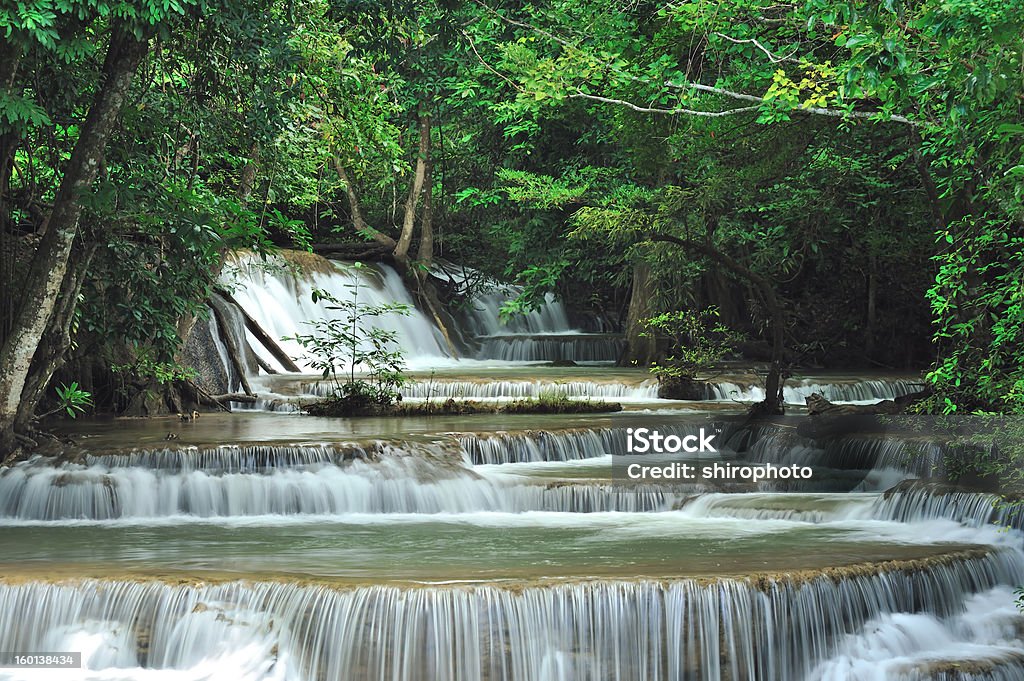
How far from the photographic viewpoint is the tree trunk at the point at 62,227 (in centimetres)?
1032

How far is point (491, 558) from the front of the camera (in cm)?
873

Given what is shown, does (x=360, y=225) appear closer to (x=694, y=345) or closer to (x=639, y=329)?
(x=639, y=329)

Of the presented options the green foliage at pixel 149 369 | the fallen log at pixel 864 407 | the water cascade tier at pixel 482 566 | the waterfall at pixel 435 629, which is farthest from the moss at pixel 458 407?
the waterfall at pixel 435 629

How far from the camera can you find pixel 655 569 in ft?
26.7

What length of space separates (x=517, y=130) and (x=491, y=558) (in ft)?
45.3

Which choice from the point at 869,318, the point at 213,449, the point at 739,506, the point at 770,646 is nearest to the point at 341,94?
the point at 213,449

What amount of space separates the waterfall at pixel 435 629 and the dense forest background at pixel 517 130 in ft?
7.79

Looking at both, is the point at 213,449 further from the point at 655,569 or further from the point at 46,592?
the point at 655,569

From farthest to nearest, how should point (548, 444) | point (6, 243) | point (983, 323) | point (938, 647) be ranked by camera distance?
point (548, 444), point (6, 243), point (983, 323), point (938, 647)

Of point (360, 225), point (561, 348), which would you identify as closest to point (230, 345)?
point (360, 225)

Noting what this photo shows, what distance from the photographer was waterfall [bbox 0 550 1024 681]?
7.34 metres

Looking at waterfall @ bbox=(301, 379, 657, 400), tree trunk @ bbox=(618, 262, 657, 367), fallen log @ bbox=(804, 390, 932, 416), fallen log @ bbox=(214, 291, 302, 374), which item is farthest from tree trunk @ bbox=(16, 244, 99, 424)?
tree trunk @ bbox=(618, 262, 657, 367)

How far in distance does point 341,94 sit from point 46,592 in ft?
25.1

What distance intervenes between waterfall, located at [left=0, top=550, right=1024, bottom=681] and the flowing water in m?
0.01
